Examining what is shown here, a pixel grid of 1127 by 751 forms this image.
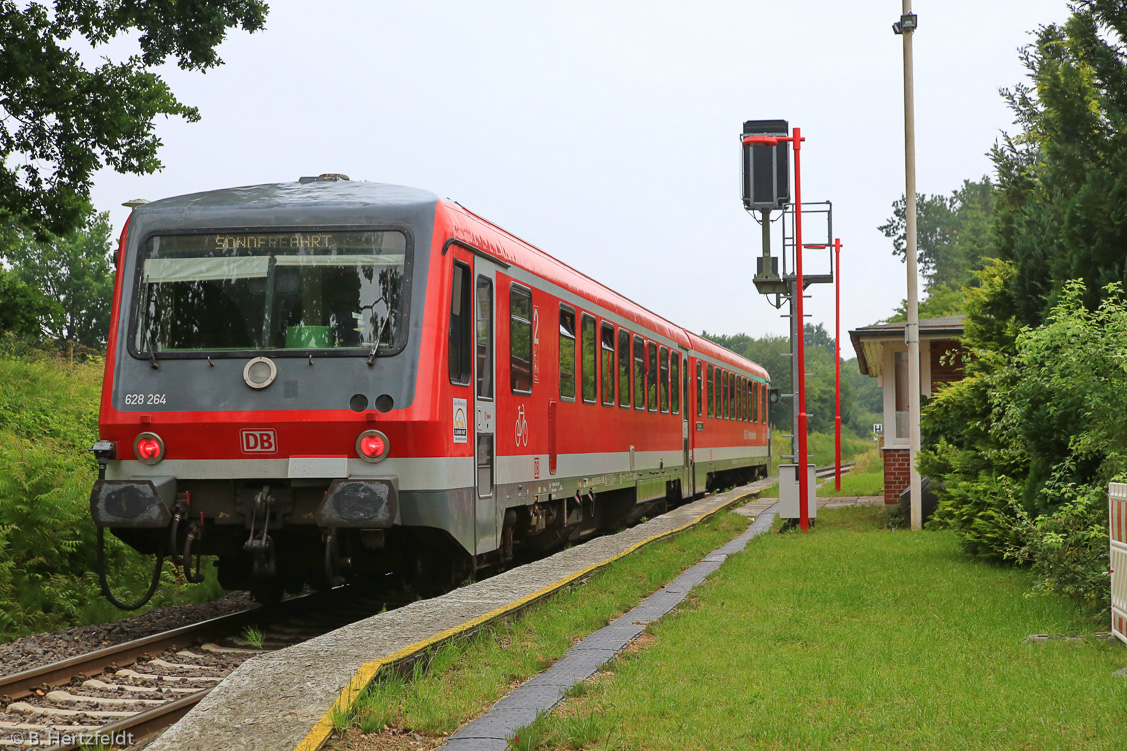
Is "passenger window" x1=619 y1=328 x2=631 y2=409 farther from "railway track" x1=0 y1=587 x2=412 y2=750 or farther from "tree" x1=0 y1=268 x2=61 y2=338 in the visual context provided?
"tree" x1=0 y1=268 x2=61 y2=338

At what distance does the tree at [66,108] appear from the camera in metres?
15.8

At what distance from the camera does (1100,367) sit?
8680 millimetres

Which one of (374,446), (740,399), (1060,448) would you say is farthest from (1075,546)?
(740,399)

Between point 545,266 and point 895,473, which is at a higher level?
point 545,266

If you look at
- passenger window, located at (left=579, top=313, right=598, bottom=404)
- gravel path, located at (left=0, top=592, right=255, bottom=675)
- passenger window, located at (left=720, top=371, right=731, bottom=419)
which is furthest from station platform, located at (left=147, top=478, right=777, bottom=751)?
passenger window, located at (left=720, top=371, right=731, bottom=419)

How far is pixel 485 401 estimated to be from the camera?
393 inches

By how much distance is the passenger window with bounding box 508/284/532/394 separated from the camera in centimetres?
1088

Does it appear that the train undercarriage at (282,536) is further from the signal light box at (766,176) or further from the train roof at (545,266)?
the signal light box at (766,176)

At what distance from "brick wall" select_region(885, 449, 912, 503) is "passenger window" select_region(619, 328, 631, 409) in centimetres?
639

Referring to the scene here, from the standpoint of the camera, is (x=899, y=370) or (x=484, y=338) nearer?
(x=484, y=338)

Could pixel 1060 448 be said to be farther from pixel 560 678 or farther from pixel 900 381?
pixel 900 381

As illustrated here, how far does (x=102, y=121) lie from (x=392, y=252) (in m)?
9.51

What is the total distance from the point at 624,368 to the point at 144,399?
324 inches

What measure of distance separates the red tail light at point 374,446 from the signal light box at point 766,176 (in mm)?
13520
